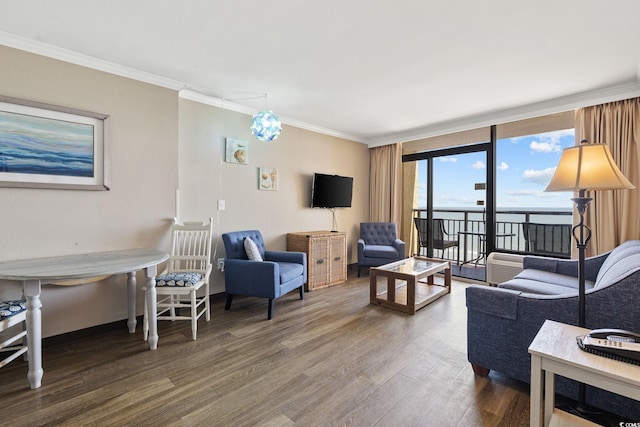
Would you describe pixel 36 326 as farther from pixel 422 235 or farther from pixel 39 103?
pixel 422 235

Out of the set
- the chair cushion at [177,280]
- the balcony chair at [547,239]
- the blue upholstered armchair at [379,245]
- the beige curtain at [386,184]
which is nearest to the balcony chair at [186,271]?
the chair cushion at [177,280]

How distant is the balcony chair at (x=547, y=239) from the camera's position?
4098 mm

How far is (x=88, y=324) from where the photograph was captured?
257cm

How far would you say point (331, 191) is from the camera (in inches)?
187

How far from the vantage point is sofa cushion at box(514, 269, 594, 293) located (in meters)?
2.64

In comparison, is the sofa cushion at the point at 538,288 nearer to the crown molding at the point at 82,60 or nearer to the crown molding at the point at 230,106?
the crown molding at the point at 230,106

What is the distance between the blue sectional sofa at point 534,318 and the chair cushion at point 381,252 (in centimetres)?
233

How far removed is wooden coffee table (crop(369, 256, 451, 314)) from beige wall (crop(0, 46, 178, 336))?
2498mm

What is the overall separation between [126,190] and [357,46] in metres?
2.51

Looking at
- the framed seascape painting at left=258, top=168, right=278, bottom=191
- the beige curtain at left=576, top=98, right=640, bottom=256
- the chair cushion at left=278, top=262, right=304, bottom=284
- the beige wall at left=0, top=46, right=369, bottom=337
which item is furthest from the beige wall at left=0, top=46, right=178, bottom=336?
the beige curtain at left=576, top=98, right=640, bottom=256

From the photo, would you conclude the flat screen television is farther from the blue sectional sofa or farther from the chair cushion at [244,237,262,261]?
the blue sectional sofa

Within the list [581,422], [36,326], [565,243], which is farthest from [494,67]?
[36,326]

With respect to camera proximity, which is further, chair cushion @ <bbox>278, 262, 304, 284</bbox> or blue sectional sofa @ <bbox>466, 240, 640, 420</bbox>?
chair cushion @ <bbox>278, 262, 304, 284</bbox>

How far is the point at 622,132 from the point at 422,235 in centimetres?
292
